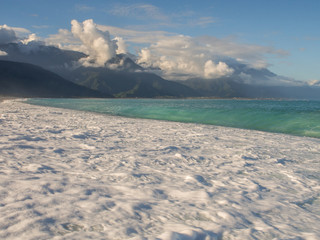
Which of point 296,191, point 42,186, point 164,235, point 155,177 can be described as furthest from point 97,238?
point 296,191

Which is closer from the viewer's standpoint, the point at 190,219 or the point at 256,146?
the point at 190,219

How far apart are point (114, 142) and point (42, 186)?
496 centimetres

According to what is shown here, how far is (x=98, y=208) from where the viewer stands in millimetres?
3713

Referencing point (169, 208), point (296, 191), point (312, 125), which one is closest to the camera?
point (169, 208)

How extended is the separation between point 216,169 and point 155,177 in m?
→ 1.68

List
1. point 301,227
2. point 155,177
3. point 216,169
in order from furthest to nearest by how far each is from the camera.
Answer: point 216,169 < point 155,177 < point 301,227

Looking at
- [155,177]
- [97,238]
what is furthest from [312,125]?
[97,238]

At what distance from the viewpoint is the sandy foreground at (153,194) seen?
3229 millimetres

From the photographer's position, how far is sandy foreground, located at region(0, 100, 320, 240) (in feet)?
10.6

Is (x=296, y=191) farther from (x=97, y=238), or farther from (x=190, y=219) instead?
(x=97, y=238)

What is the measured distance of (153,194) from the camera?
4434 mm

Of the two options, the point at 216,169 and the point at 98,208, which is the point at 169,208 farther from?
the point at 216,169

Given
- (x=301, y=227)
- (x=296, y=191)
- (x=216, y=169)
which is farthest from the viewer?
(x=216, y=169)

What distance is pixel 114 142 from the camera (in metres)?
9.34
